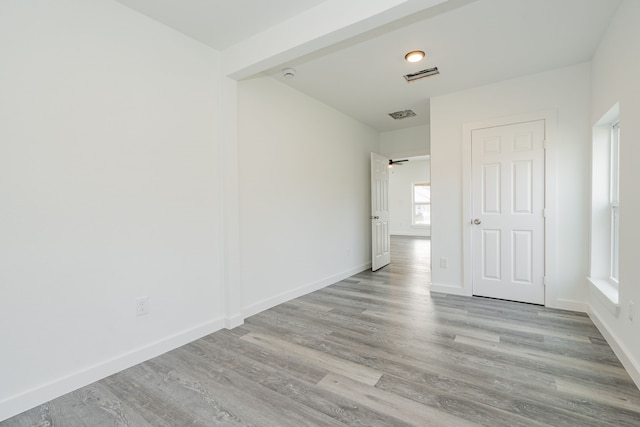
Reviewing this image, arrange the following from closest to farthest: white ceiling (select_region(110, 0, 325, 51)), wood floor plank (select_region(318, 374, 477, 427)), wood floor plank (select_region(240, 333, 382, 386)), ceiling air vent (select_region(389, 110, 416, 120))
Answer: wood floor plank (select_region(318, 374, 477, 427)) → wood floor plank (select_region(240, 333, 382, 386)) → white ceiling (select_region(110, 0, 325, 51)) → ceiling air vent (select_region(389, 110, 416, 120))

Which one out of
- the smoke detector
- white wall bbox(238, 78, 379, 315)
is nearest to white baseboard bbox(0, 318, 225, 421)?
white wall bbox(238, 78, 379, 315)

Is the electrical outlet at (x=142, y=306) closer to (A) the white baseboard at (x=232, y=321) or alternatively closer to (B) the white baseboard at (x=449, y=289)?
A: (A) the white baseboard at (x=232, y=321)

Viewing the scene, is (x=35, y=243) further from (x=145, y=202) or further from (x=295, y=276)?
(x=295, y=276)

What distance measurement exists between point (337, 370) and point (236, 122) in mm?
2276

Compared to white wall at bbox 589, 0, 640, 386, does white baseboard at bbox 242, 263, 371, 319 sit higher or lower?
lower

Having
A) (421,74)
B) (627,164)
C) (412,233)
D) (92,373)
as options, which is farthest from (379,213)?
(412,233)

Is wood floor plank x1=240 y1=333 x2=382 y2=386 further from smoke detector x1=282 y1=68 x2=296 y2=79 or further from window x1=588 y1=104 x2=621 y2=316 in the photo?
smoke detector x1=282 y1=68 x2=296 y2=79

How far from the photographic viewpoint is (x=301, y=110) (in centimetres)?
373

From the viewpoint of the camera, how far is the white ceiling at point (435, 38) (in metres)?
2.10

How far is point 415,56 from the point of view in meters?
2.73

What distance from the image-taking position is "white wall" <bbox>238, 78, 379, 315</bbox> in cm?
305

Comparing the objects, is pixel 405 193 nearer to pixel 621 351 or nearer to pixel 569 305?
pixel 569 305

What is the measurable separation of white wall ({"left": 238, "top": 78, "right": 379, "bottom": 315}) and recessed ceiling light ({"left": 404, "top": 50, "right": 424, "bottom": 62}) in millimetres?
1425

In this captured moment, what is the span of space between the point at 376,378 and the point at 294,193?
2.29 m
